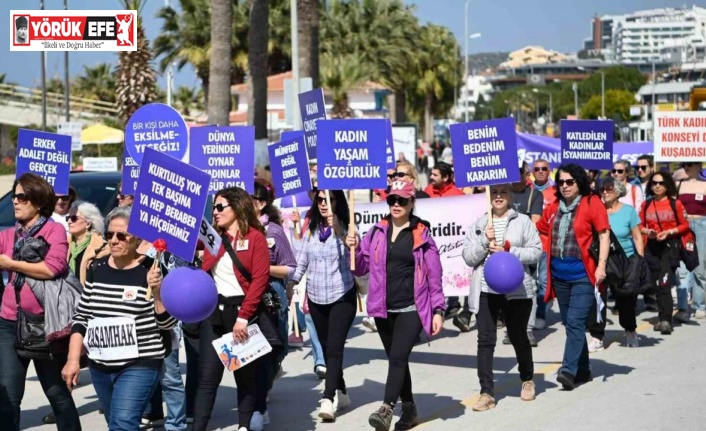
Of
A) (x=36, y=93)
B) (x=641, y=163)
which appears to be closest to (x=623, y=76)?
(x=36, y=93)

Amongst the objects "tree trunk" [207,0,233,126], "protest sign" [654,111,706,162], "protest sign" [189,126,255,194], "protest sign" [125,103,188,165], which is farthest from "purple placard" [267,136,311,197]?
"tree trunk" [207,0,233,126]

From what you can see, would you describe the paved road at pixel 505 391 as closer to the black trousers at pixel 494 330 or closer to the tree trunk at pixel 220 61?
the black trousers at pixel 494 330

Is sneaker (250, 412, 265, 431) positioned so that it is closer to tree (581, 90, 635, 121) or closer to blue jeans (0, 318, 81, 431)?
blue jeans (0, 318, 81, 431)

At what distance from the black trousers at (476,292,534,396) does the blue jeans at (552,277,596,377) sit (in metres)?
0.56

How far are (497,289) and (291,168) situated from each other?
3012mm

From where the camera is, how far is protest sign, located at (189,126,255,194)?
1154 centimetres

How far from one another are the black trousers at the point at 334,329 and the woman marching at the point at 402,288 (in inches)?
18.0

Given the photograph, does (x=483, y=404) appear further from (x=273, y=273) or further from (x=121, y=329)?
(x=121, y=329)

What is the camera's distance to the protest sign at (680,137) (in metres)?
17.7

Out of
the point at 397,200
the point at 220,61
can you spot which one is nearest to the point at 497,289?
the point at 397,200

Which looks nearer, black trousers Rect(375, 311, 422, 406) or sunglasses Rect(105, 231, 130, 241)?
sunglasses Rect(105, 231, 130, 241)

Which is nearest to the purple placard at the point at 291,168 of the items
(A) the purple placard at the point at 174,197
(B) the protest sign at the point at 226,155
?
(B) the protest sign at the point at 226,155

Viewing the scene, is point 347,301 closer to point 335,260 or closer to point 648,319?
point 335,260

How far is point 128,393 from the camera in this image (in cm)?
669
